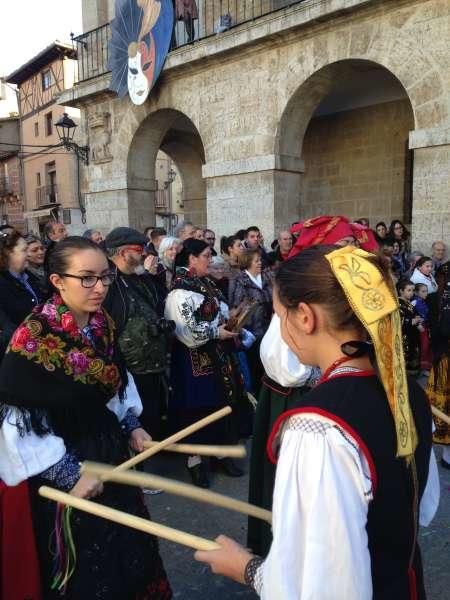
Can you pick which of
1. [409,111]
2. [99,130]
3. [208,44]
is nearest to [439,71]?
[409,111]

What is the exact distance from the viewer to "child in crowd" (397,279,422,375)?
575 centimetres

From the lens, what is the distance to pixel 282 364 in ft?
7.61

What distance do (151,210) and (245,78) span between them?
13.1 ft

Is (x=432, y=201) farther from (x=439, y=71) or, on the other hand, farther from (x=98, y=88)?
(x=98, y=88)

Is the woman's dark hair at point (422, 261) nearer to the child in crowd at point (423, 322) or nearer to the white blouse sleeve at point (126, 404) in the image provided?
the child in crowd at point (423, 322)

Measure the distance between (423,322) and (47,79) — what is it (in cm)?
2819

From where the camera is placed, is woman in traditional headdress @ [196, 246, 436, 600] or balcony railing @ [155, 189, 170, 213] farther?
balcony railing @ [155, 189, 170, 213]

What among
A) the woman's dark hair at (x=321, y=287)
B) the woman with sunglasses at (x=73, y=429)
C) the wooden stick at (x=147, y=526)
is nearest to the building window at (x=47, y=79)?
the woman with sunglasses at (x=73, y=429)

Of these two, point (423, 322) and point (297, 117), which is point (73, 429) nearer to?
point (423, 322)

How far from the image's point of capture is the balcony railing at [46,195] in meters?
27.4

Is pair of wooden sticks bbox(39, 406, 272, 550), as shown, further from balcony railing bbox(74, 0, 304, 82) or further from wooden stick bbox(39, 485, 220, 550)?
balcony railing bbox(74, 0, 304, 82)

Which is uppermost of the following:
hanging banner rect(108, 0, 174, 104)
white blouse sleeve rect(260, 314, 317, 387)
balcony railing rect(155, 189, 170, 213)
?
Answer: hanging banner rect(108, 0, 174, 104)

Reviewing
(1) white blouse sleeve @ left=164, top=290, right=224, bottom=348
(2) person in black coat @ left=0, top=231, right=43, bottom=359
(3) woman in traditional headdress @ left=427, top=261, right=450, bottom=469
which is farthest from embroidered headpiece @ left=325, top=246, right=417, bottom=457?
(2) person in black coat @ left=0, top=231, right=43, bottom=359

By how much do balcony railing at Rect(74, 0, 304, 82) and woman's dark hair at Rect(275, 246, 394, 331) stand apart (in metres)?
8.08
